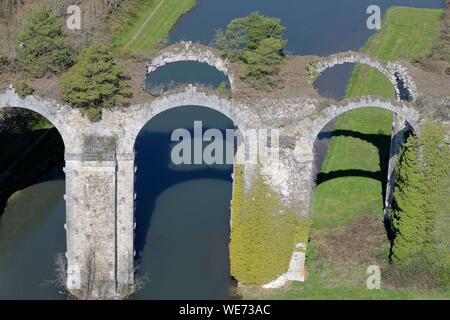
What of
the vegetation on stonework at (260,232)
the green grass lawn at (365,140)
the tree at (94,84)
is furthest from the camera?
the green grass lawn at (365,140)

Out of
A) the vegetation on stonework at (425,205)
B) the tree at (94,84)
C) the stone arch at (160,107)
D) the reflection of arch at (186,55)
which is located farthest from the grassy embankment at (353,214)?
the tree at (94,84)

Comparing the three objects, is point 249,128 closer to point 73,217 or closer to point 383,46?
point 73,217

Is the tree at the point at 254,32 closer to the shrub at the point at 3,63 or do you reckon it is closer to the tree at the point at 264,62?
the tree at the point at 264,62

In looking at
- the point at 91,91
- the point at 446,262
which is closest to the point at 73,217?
the point at 91,91

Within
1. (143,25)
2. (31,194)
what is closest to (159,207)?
(31,194)

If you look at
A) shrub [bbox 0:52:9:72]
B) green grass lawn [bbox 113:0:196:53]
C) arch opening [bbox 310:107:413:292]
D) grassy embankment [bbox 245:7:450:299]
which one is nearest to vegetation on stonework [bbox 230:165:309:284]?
grassy embankment [bbox 245:7:450:299]

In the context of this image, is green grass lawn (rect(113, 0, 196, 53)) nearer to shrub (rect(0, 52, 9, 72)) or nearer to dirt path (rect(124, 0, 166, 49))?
dirt path (rect(124, 0, 166, 49))

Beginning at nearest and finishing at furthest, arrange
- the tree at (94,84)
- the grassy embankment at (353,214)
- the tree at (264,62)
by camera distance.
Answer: the tree at (94,84)
the grassy embankment at (353,214)
the tree at (264,62)
